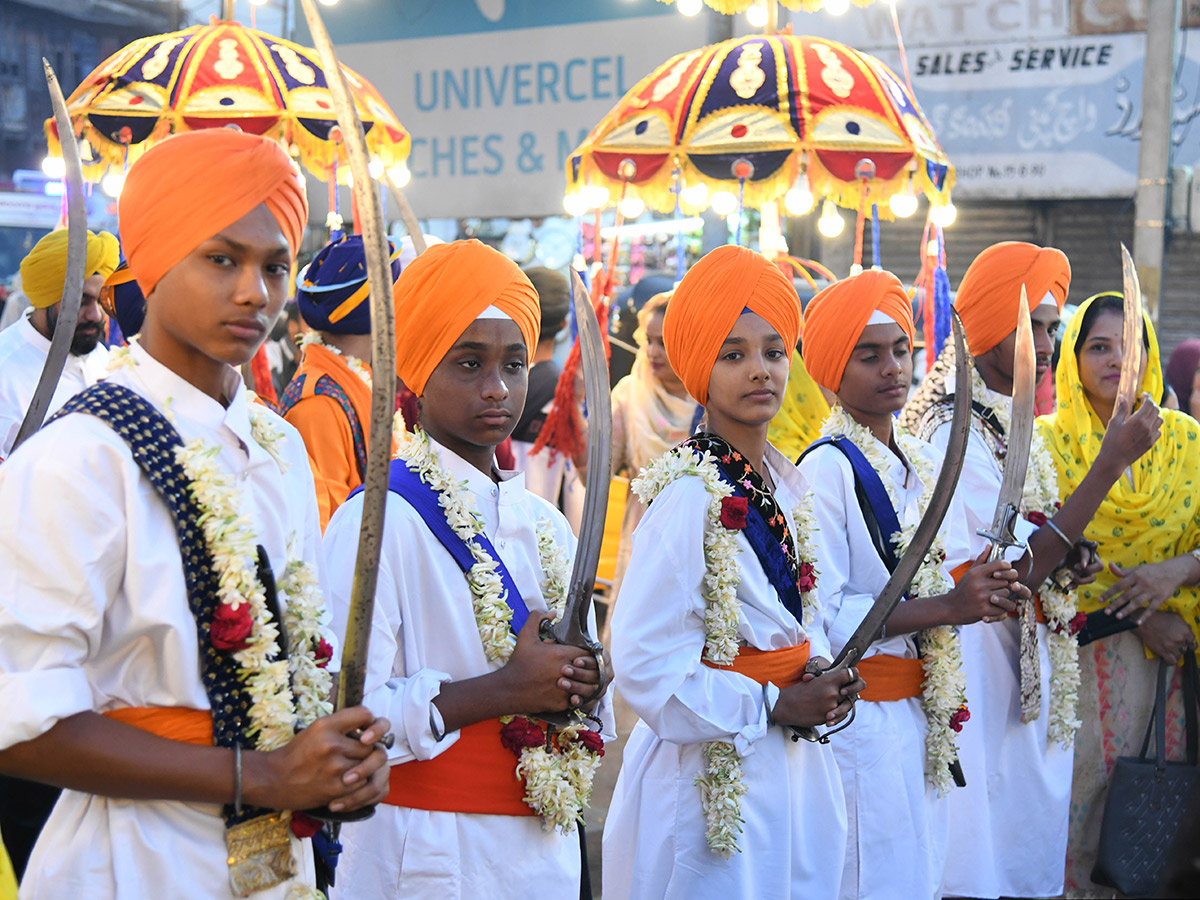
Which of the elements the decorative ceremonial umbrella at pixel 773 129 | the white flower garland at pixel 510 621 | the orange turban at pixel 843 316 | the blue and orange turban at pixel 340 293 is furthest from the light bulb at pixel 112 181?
the white flower garland at pixel 510 621

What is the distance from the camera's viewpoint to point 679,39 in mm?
8414

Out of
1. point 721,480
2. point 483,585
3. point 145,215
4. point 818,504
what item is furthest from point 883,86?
point 145,215

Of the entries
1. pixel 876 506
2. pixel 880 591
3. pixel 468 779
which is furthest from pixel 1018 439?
pixel 468 779

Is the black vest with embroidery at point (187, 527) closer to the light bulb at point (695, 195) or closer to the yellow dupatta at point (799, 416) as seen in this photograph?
the yellow dupatta at point (799, 416)

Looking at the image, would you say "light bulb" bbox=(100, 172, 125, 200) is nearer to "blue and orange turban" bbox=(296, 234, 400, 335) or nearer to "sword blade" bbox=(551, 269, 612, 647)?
Answer: "blue and orange turban" bbox=(296, 234, 400, 335)

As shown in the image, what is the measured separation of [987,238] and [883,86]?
7357 millimetres

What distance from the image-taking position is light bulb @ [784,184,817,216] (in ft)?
20.0

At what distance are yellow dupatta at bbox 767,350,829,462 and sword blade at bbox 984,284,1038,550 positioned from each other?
2.32m

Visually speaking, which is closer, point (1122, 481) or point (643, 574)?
point (643, 574)

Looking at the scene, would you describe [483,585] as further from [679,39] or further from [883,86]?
[679,39]

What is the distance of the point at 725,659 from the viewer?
2.65 metres

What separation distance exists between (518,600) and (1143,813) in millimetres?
2871

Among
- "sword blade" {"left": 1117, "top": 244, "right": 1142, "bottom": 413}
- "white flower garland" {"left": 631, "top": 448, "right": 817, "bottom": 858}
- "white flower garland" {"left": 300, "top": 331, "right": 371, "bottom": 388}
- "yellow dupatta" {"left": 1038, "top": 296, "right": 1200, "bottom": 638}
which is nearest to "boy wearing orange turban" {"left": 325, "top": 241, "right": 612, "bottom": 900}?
"white flower garland" {"left": 631, "top": 448, "right": 817, "bottom": 858}

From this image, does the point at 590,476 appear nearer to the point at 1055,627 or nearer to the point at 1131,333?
the point at 1131,333
